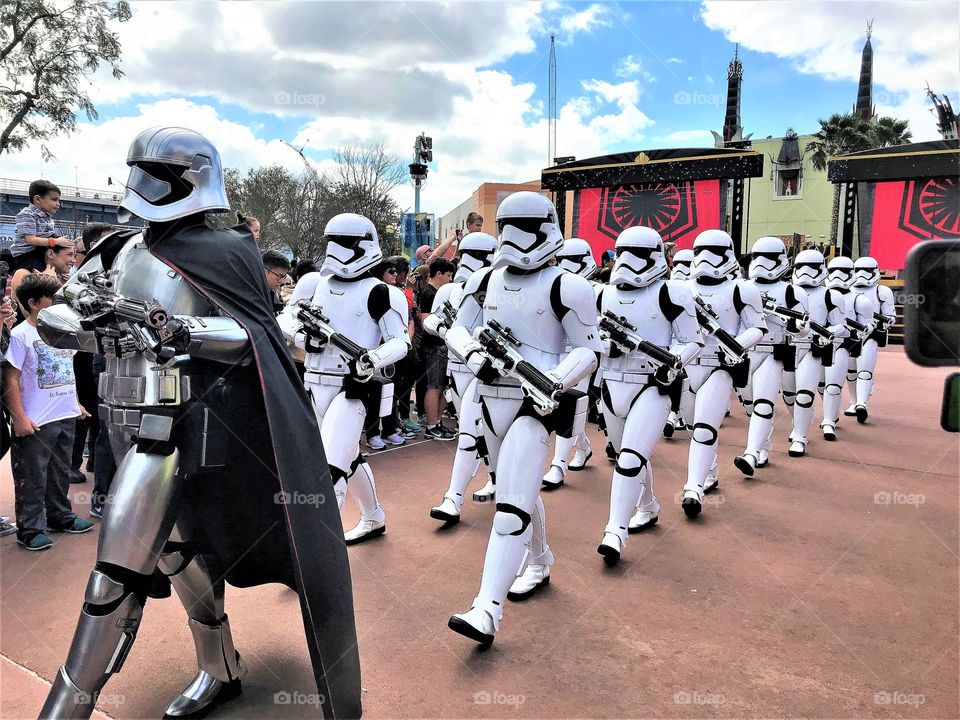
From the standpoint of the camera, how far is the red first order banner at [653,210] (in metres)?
22.5

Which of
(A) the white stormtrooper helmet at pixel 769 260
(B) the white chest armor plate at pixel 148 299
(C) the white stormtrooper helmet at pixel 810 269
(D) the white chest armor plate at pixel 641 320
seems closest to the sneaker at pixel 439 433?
(D) the white chest armor plate at pixel 641 320

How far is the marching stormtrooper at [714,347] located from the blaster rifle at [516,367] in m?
2.45

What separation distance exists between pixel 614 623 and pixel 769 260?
4726 millimetres

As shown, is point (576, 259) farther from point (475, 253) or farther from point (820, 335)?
point (820, 335)

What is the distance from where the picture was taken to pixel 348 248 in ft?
15.2

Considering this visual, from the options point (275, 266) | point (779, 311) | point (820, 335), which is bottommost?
point (820, 335)

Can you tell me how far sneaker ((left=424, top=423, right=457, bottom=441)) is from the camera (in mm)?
8109

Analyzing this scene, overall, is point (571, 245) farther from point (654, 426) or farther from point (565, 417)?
point (565, 417)

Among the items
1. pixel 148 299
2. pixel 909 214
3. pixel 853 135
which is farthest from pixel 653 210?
pixel 148 299

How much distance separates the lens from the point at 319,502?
2.55m

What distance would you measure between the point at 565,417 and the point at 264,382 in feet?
5.22

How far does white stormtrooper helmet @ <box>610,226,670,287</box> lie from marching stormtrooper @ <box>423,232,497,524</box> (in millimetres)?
1183

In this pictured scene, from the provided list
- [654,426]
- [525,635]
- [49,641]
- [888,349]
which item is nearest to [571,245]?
[654,426]

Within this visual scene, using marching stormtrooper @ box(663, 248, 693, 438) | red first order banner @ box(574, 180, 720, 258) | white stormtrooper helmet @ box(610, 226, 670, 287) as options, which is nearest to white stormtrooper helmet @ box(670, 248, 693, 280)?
marching stormtrooper @ box(663, 248, 693, 438)
